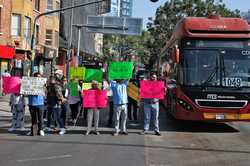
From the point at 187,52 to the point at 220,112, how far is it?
81.5 inches

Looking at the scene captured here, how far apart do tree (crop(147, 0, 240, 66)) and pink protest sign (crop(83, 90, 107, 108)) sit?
46529mm

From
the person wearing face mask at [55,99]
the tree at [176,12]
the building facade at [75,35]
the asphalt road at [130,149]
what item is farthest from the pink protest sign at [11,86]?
the tree at [176,12]

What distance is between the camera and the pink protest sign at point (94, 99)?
52.7ft

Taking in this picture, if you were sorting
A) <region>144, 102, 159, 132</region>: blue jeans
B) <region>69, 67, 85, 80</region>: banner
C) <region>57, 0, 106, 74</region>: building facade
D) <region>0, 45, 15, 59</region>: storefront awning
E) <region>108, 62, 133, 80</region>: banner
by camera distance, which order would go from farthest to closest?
1. <region>57, 0, 106, 74</region>: building facade
2. <region>0, 45, 15, 59</region>: storefront awning
3. <region>69, 67, 85, 80</region>: banner
4. <region>108, 62, 133, 80</region>: banner
5. <region>144, 102, 159, 132</region>: blue jeans

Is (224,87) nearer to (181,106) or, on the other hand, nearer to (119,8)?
(181,106)

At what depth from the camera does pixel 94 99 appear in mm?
16188

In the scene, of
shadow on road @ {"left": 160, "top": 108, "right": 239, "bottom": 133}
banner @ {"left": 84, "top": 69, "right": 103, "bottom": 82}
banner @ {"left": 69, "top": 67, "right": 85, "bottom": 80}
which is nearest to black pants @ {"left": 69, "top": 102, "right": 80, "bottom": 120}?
banner @ {"left": 84, "top": 69, "right": 103, "bottom": 82}

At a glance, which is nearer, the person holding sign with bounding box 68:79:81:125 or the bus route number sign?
the bus route number sign

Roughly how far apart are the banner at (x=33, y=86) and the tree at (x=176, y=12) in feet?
155

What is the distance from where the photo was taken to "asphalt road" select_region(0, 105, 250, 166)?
36.2ft

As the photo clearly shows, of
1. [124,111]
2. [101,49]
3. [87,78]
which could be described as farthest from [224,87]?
[101,49]

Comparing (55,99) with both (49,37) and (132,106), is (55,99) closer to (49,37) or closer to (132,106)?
(132,106)

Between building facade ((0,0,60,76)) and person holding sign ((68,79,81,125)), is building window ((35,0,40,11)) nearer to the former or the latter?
building facade ((0,0,60,76))

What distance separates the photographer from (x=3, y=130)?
647 inches
